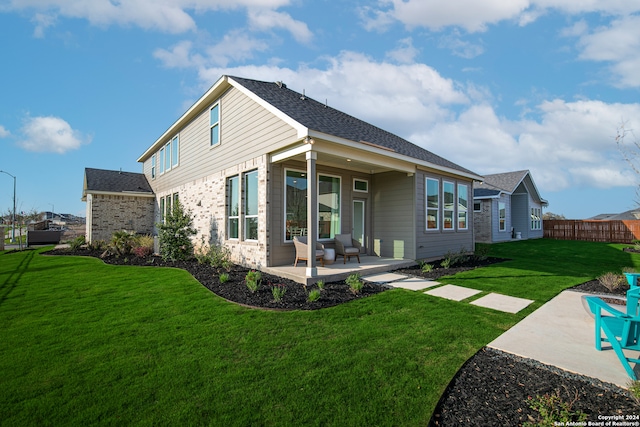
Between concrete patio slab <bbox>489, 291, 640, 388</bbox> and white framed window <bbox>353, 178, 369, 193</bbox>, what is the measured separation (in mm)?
6469

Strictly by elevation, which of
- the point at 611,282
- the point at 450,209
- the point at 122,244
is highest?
the point at 450,209

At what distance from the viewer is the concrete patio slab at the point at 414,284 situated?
6.70 meters

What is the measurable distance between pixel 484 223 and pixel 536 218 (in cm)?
793

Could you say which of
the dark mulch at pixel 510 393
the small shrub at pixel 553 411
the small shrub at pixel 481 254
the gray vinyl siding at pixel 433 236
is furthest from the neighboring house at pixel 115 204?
the small shrub at pixel 553 411

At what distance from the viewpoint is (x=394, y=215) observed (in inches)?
407

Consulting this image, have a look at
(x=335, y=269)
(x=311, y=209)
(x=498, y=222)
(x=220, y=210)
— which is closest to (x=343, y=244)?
(x=335, y=269)

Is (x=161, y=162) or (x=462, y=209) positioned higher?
(x=161, y=162)

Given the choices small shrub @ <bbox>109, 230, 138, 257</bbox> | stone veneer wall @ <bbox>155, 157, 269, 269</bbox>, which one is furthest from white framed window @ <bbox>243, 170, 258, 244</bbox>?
small shrub @ <bbox>109, 230, 138, 257</bbox>

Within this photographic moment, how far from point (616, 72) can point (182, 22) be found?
12.5 metres

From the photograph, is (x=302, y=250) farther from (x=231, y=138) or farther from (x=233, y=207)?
(x=231, y=138)

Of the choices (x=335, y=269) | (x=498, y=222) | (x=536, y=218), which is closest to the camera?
(x=335, y=269)

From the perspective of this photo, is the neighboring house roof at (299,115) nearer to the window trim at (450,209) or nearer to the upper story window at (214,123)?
the upper story window at (214,123)

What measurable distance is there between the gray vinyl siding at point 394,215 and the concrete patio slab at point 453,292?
9.86ft

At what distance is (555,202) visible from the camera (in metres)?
25.4
